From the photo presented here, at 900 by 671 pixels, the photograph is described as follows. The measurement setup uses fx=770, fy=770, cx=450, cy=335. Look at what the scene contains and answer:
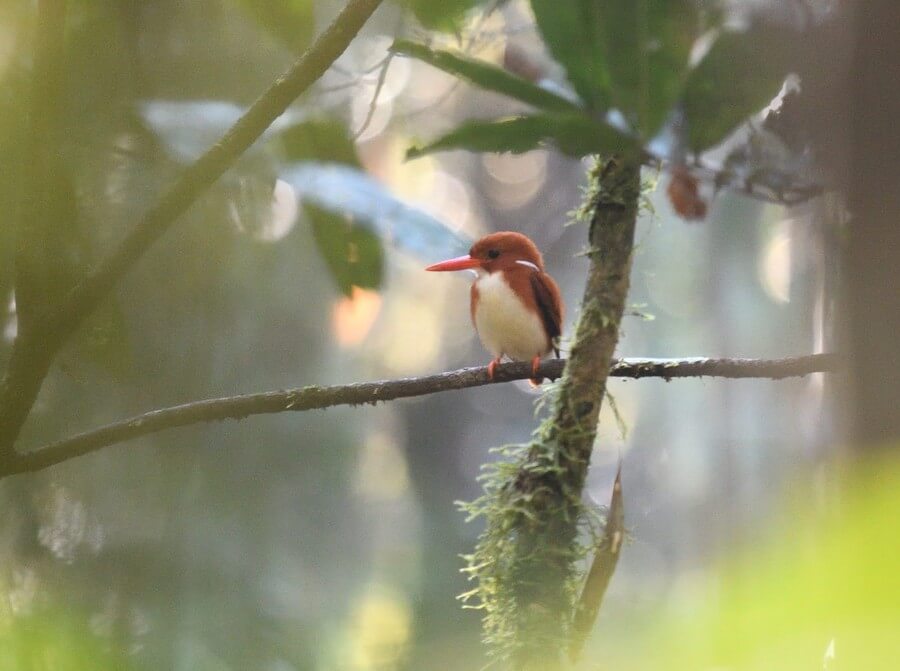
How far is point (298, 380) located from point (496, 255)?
26 centimetres

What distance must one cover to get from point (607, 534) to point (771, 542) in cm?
14

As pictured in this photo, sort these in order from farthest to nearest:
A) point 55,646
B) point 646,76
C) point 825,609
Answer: point 55,646 < point 646,76 < point 825,609

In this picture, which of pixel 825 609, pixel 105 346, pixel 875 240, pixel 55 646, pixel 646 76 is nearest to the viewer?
pixel 825 609

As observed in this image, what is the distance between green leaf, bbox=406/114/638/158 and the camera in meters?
0.54

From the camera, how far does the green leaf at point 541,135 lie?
543 millimetres

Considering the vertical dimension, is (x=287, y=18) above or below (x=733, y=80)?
above

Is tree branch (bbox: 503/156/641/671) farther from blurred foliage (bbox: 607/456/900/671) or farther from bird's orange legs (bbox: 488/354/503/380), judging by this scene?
blurred foliage (bbox: 607/456/900/671)

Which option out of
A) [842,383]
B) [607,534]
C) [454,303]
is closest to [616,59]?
[842,383]

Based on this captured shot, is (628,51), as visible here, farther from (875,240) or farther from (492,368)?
(492,368)

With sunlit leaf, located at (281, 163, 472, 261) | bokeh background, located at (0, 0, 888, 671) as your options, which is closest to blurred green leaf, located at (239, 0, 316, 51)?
bokeh background, located at (0, 0, 888, 671)

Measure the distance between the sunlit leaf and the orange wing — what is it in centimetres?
15

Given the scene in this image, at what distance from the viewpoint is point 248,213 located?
82cm

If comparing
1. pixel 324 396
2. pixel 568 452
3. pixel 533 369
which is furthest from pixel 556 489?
pixel 324 396

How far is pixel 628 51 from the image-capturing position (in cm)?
53
